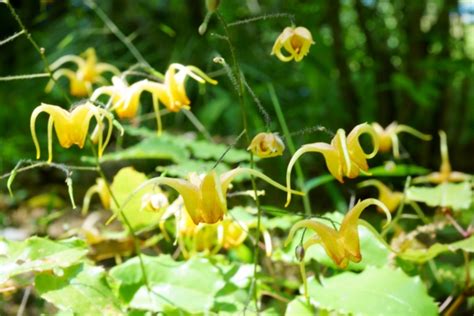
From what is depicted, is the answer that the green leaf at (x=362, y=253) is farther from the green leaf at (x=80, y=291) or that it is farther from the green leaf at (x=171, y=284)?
the green leaf at (x=80, y=291)

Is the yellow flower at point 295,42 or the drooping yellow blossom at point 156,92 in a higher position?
the yellow flower at point 295,42

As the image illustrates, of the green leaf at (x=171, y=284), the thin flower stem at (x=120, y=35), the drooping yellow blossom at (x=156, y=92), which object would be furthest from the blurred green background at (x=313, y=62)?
the green leaf at (x=171, y=284)

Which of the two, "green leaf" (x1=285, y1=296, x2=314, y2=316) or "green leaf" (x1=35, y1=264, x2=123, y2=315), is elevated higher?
"green leaf" (x1=35, y1=264, x2=123, y2=315)

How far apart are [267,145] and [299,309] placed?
0.98 feet

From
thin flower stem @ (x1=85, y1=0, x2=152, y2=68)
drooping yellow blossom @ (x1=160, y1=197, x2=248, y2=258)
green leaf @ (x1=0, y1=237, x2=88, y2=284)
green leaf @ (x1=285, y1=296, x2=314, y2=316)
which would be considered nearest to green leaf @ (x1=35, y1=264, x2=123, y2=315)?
Result: green leaf @ (x1=0, y1=237, x2=88, y2=284)

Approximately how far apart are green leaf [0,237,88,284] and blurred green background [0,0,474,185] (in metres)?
1.24

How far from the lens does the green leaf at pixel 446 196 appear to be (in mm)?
1372

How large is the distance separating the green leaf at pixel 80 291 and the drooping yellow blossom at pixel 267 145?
1.06ft

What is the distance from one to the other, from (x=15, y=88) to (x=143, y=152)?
10.7ft

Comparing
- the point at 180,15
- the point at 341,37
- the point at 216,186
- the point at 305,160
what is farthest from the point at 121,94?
the point at 180,15

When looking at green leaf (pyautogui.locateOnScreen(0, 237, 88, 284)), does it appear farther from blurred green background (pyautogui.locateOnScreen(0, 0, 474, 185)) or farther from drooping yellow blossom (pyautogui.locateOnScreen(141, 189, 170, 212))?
blurred green background (pyautogui.locateOnScreen(0, 0, 474, 185))

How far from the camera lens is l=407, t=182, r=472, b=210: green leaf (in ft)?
4.50

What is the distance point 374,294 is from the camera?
105 centimetres

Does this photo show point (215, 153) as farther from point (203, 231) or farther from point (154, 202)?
point (154, 202)
